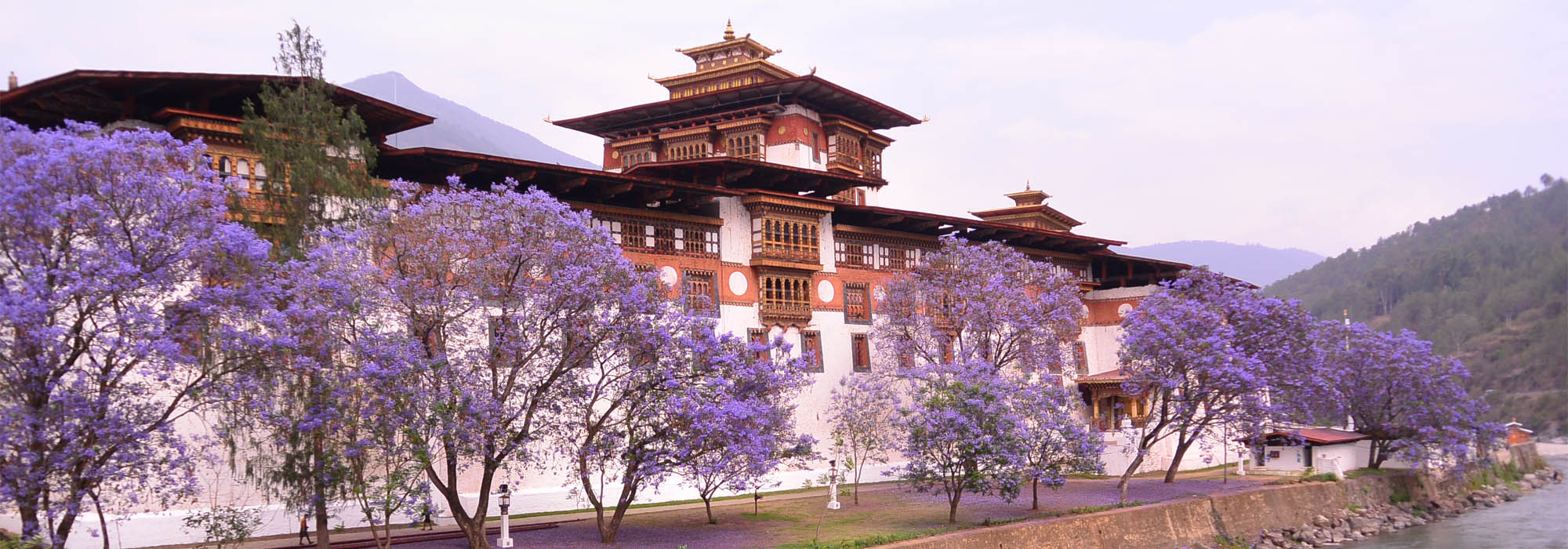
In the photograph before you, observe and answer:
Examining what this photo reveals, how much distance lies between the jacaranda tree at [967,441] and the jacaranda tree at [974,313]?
10251 mm

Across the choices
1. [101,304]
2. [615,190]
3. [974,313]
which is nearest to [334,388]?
[101,304]

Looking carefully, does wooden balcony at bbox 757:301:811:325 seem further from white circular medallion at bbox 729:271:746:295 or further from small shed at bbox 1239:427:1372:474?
small shed at bbox 1239:427:1372:474

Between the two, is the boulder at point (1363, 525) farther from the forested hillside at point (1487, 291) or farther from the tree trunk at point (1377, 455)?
the forested hillside at point (1487, 291)

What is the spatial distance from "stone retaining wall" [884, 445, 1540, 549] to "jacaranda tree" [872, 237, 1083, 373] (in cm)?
851

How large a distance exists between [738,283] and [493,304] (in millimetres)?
16405

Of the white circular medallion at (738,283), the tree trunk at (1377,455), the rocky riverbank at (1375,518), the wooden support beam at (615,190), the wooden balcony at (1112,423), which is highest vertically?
the wooden support beam at (615,190)

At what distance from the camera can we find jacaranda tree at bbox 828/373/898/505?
37.9 meters

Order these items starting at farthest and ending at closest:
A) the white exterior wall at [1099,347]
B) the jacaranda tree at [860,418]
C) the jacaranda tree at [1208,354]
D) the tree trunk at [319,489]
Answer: the white exterior wall at [1099,347]
the jacaranda tree at [1208,354]
the jacaranda tree at [860,418]
the tree trunk at [319,489]

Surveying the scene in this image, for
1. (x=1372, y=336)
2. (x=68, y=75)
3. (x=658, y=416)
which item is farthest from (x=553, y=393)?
(x=1372, y=336)

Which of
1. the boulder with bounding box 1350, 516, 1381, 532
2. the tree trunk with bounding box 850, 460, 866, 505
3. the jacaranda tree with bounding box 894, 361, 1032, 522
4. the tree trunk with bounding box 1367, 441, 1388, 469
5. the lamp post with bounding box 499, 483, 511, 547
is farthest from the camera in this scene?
the tree trunk with bounding box 1367, 441, 1388, 469

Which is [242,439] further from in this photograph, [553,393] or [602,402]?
[602,402]

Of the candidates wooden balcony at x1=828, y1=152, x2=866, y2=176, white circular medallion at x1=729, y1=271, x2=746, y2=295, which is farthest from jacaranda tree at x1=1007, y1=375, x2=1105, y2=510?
wooden balcony at x1=828, y1=152, x2=866, y2=176

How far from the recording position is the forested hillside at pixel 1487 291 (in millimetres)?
119125

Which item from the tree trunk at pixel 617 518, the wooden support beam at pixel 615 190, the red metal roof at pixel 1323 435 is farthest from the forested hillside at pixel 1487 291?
the tree trunk at pixel 617 518
